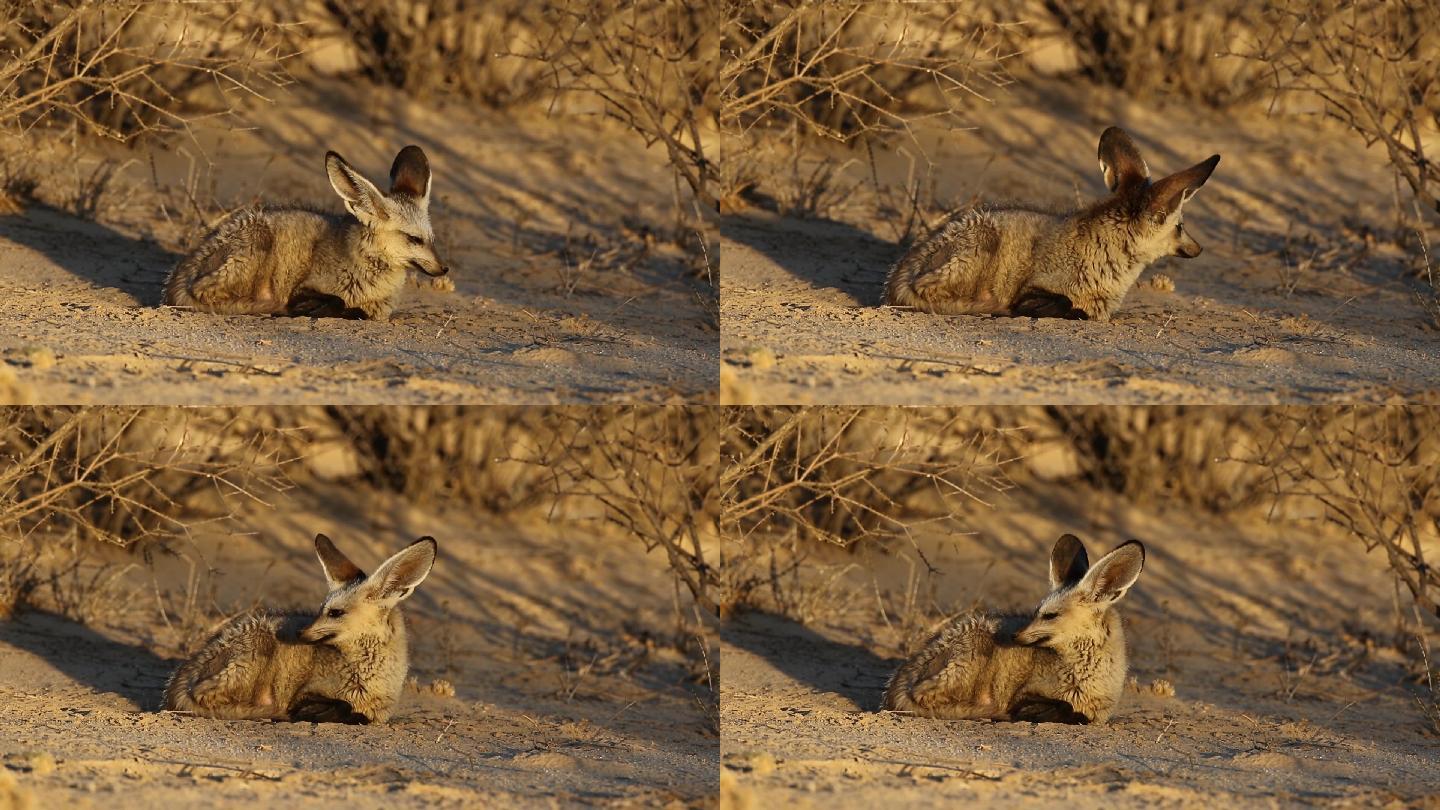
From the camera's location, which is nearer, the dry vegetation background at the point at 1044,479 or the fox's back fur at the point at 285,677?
the fox's back fur at the point at 285,677

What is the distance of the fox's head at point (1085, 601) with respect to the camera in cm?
853

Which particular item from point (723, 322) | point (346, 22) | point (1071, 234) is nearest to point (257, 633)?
point (723, 322)

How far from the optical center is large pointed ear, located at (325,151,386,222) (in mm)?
9578

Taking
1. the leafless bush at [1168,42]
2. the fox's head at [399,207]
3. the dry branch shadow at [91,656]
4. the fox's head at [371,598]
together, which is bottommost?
the dry branch shadow at [91,656]

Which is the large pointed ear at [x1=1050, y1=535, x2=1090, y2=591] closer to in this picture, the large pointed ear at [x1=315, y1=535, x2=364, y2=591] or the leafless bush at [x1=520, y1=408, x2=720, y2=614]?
the leafless bush at [x1=520, y1=408, x2=720, y2=614]

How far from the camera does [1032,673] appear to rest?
8.64m

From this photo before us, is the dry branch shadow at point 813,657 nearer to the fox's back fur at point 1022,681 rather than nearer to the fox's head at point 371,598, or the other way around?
the fox's back fur at point 1022,681

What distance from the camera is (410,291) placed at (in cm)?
1057

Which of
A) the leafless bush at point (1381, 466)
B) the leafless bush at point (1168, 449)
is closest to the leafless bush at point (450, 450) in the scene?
the leafless bush at point (1168, 449)

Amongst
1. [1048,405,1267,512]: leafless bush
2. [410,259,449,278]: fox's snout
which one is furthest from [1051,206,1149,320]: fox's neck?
[410,259,449,278]: fox's snout

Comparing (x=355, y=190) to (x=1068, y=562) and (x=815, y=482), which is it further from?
(x=1068, y=562)

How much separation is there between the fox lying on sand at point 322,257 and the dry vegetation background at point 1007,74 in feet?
5.51

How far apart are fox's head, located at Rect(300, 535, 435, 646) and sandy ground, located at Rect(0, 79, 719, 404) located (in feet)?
2.36

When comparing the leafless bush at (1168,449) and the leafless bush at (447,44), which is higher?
the leafless bush at (447,44)
